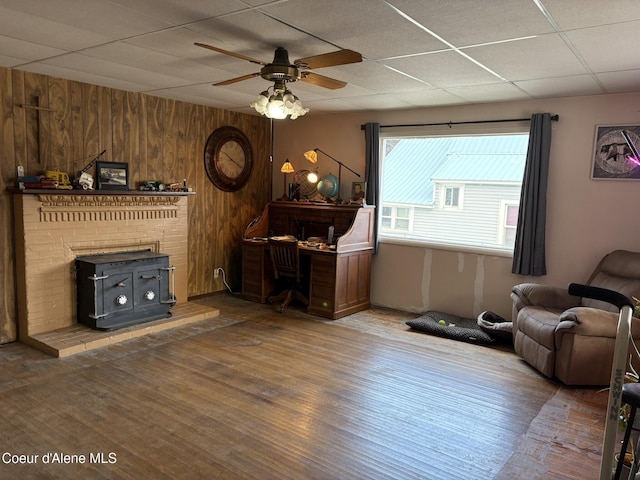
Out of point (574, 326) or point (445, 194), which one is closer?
point (574, 326)

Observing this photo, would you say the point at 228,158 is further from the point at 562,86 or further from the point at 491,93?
the point at 562,86

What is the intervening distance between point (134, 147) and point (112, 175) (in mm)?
465

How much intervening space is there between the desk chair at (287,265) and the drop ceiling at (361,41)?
1793mm

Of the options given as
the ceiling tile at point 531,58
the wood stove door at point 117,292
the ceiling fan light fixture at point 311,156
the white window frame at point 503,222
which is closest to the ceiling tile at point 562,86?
the ceiling tile at point 531,58

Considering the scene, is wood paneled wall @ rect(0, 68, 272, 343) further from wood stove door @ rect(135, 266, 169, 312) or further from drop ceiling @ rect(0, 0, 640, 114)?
wood stove door @ rect(135, 266, 169, 312)

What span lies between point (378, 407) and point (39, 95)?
13.2 feet

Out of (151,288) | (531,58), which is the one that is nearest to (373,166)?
(531,58)

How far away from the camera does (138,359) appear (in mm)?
3879

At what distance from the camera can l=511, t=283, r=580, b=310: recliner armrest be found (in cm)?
420

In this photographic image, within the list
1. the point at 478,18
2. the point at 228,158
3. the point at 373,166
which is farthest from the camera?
the point at 228,158

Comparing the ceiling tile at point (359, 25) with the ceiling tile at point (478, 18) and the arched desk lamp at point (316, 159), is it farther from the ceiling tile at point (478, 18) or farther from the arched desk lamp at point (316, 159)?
the arched desk lamp at point (316, 159)

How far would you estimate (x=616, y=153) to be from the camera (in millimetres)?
4328

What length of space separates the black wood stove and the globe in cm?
218

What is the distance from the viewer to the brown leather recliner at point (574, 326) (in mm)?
3508
